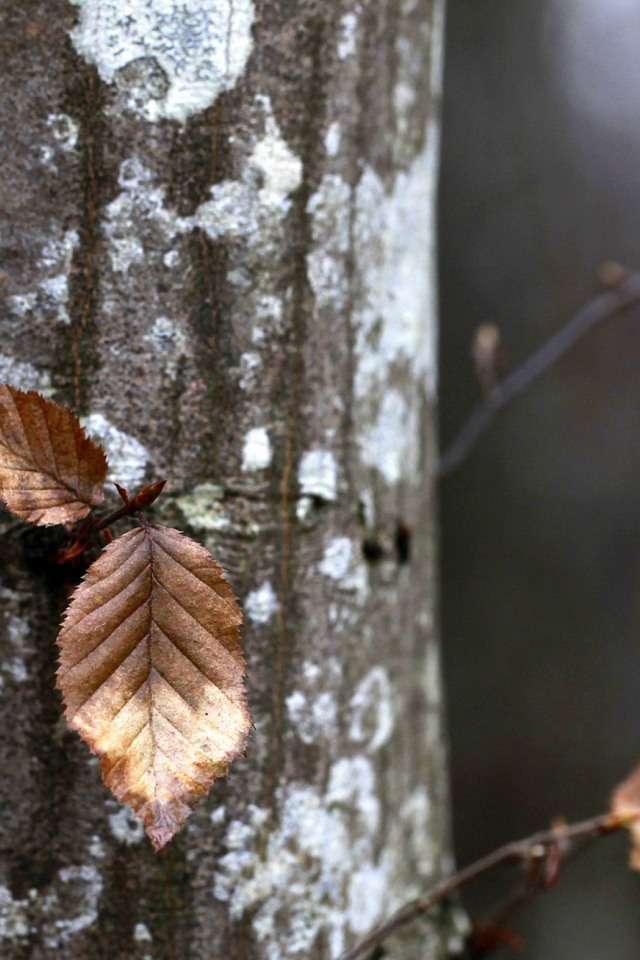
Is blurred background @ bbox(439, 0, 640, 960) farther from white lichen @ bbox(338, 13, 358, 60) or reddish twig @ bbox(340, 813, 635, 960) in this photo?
white lichen @ bbox(338, 13, 358, 60)

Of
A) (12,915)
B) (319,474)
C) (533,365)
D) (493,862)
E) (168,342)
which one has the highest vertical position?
(533,365)

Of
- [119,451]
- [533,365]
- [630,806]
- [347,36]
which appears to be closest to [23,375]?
[119,451]

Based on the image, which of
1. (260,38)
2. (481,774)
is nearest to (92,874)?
(260,38)

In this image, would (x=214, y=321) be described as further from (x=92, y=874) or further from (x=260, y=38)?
(x=92, y=874)

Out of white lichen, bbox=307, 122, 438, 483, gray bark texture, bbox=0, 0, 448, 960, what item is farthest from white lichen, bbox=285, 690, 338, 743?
white lichen, bbox=307, 122, 438, 483

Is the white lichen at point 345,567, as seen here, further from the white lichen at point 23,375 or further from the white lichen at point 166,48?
the white lichen at point 166,48

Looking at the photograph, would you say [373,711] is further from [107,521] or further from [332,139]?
[332,139]
